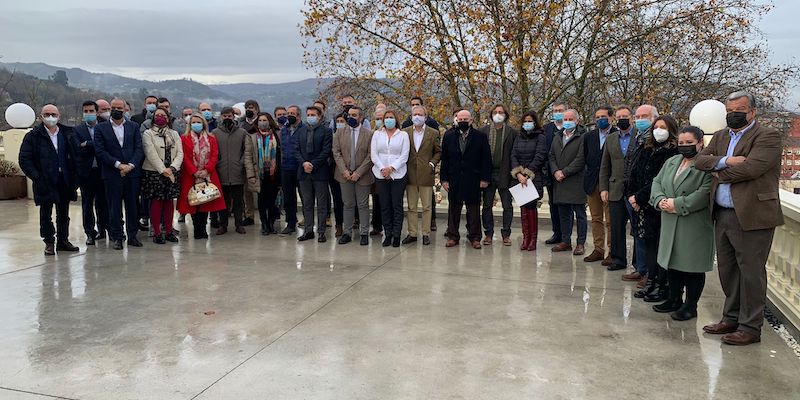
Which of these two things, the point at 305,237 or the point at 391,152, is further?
the point at 305,237

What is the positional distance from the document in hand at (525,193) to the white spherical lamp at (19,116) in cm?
1044

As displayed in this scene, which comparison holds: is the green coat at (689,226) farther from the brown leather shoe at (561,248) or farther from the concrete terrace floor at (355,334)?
the brown leather shoe at (561,248)

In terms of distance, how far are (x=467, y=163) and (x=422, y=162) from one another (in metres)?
0.63

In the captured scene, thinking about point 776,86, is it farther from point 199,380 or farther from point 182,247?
point 199,380

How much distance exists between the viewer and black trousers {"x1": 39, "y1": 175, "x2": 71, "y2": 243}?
6820 mm

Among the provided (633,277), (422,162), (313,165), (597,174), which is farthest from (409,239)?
(633,277)

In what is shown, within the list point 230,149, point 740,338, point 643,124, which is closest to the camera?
point 740,338

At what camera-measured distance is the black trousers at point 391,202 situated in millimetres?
7410

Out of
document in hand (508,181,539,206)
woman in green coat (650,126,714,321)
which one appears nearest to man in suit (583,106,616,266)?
document in hand (508,181,539,206)

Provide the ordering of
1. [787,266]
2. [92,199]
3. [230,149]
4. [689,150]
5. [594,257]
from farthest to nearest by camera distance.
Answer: [230,149] < [92,199] < [594,257] < [787,266] < [689,150]

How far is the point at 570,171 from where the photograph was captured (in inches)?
264

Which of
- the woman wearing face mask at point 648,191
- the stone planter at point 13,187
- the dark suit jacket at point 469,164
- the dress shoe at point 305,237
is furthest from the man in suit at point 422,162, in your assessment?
the stone planter at point 13,187

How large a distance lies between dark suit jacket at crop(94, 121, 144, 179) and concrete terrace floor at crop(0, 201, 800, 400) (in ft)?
3.77

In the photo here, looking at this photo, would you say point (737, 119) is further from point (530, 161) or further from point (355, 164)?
point (355, 164)
